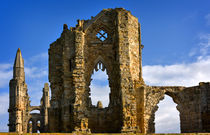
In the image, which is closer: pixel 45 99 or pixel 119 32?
pixel 119 32

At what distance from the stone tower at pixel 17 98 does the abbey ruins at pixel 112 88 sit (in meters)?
11.7

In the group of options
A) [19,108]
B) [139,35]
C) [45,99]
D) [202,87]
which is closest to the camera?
[202,87]

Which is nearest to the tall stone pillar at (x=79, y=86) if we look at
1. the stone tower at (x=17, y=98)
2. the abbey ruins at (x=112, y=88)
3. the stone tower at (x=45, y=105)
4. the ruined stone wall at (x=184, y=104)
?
the abbey ruins at (x=112, y=88)

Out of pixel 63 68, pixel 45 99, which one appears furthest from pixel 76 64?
pixel 45 99

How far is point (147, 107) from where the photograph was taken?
62.9ft

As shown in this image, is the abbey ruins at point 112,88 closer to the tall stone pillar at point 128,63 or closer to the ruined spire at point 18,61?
the tall stone pillar at point 128,63

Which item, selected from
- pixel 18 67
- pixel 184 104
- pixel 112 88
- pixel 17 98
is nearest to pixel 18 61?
pixel 18 67

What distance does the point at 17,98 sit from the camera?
3206cm

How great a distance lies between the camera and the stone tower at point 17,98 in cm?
3122

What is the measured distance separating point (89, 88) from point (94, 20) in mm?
4267

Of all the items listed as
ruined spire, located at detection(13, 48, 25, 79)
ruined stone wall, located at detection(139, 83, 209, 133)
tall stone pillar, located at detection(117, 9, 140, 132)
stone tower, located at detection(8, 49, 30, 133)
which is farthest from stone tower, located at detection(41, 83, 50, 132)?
ruined stone wall, located at detection(139, 83, 209, 133)

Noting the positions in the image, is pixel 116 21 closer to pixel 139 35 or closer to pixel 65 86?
pixel 139 35

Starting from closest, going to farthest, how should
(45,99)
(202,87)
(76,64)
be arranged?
(76,64) < (202,87) < (45,99)

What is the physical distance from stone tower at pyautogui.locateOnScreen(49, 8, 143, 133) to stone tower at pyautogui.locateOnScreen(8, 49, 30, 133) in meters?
11.6
